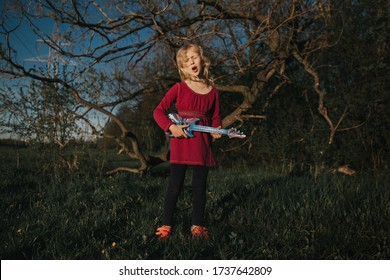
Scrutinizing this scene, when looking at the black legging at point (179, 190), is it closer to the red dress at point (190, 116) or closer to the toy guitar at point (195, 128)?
the red dress at point (190, 116)

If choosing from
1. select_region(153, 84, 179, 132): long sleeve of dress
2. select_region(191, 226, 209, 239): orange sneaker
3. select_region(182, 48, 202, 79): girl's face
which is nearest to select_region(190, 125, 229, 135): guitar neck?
select_region(153, 84, 179, 132): long sleeve of dress

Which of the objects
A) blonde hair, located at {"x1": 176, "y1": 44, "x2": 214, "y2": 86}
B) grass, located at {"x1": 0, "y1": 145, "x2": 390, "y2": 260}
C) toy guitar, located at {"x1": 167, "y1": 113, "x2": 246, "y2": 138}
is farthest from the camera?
blonde hair, located at {"x1": 176, "y1": 44, "x2": 214, "y2": 86}

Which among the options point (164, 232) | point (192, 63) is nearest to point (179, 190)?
point (164, 232)

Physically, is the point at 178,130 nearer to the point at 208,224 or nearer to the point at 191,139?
the point at 191,139

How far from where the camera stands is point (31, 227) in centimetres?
285

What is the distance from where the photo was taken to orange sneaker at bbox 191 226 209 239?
2.58 meters

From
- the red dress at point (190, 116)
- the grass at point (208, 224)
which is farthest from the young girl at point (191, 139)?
the grass at point (208, 224)

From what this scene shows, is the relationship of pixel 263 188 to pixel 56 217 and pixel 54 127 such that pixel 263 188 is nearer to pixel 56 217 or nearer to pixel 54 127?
pixel 56 217

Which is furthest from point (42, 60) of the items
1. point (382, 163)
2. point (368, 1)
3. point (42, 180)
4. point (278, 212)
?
point (382, 163)

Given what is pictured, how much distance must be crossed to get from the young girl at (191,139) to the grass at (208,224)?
0.23m

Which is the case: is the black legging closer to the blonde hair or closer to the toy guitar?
the toy guitar

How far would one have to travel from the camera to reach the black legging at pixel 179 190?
271cm

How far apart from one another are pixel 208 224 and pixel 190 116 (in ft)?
3.46

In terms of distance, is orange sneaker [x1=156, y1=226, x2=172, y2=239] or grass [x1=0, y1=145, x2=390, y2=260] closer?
grass [x1=0, y1=145, x2=390, y2=260]
